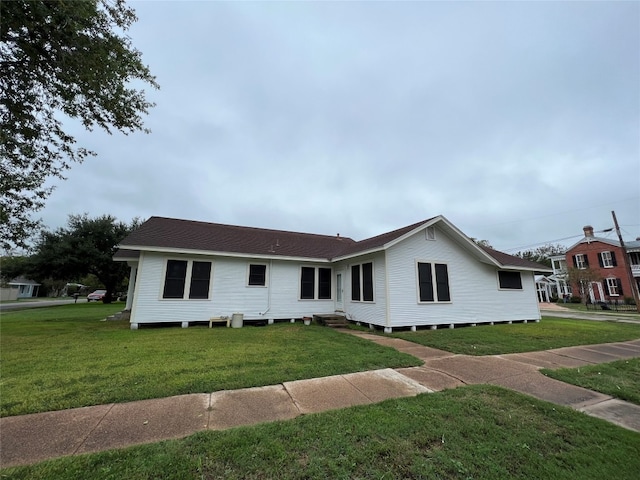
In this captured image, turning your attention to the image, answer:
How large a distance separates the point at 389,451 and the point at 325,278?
11224 mm

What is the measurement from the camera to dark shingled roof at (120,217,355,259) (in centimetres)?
1089

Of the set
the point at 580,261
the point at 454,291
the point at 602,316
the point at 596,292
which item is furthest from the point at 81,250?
the point at 580,261

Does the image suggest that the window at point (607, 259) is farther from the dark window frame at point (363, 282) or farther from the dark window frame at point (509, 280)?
the dark window frame at point (363, 282)

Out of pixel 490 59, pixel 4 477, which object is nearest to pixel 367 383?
pixel 4 477

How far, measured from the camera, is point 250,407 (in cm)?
355

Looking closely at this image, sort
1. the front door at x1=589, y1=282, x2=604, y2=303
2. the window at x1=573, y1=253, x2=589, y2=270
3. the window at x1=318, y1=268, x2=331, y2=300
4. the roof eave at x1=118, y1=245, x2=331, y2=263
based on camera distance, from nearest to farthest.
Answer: the roof eave at x1=118, y1=245, x2=331, y2=263 < the window at x1=318, y1=268, x2=331, y2=300 < the front door at x1=589, y1=282, x2=604, y2=303 < the window at x1=573, y1=253, x2=589, y2=270

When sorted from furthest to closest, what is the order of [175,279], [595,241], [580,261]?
[580,261] → [595,241] → [175,279]

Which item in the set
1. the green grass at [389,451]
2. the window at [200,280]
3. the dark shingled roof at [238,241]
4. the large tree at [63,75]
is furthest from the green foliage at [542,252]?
the large tree at [63,75]

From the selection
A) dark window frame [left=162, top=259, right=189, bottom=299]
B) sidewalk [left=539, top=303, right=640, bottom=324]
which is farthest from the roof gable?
dark window frame [left=162, top=259, right=189, bottom=299]

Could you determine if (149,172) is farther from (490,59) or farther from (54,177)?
(490,59)

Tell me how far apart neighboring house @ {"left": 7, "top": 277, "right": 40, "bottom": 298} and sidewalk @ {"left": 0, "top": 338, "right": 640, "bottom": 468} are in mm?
70033

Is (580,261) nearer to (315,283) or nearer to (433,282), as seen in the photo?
(433,282)

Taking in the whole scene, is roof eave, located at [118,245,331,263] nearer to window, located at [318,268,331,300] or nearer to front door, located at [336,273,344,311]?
→ window, located at [318,268,331,300]

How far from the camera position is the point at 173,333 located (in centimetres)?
923
